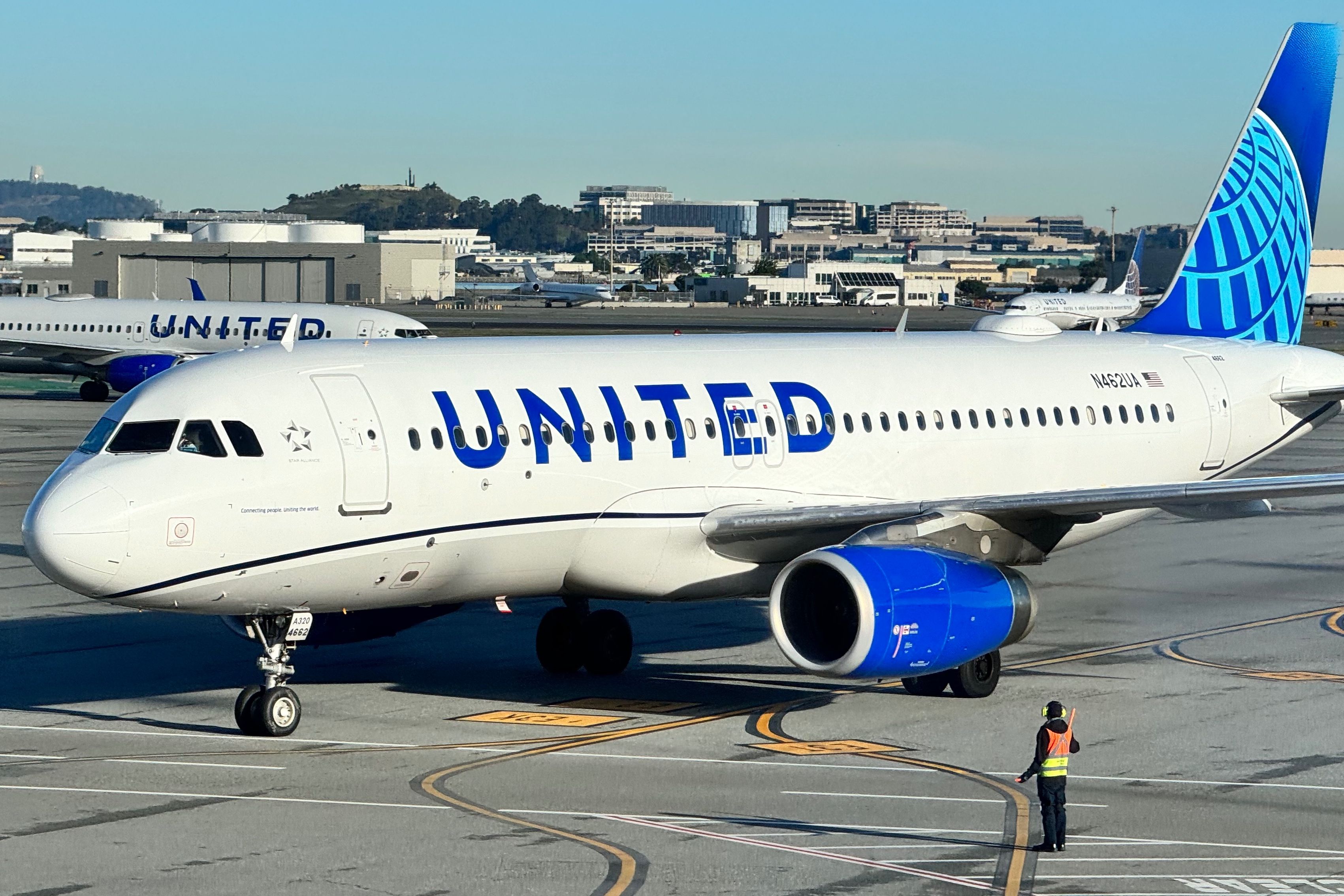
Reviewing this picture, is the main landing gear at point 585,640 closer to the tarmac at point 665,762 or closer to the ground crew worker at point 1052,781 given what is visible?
the tarmac at point 665,762

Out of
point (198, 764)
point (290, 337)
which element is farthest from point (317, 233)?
point (198, 764)

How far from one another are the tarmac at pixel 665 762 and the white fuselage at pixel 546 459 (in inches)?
72.0

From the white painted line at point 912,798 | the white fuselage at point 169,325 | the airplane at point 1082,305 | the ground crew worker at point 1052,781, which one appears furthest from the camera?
the airplane at point 1082,305

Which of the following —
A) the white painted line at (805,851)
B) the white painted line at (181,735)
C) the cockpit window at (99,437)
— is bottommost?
the white painted line at (181,735)

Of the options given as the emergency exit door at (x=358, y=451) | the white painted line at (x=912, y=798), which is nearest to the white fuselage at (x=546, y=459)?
the emergency exit door at (x=358, y=451)

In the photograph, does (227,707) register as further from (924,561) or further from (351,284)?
(351,284)

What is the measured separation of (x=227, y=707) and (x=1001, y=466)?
11.6 metres

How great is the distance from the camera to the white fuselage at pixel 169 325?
242 feet

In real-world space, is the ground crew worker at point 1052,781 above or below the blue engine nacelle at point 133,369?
above

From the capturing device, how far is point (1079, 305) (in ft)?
449

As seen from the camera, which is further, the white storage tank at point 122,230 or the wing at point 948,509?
the white storage tank at point 122,230

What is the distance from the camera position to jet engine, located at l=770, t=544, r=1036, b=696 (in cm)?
2089

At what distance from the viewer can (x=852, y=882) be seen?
15.2m

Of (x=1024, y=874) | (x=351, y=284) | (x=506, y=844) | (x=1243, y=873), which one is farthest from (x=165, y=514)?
(x=351, y=284)
